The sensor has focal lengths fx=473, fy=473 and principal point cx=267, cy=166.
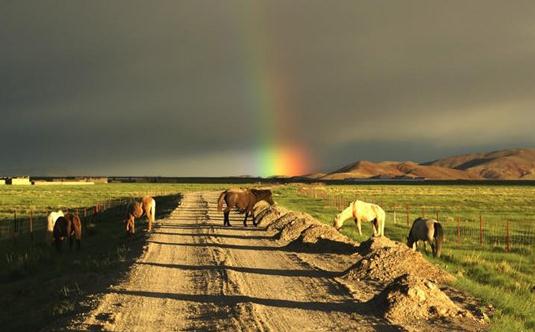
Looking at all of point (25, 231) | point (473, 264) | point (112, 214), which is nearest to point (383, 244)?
point (473, 264)

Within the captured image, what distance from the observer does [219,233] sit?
2373 centimetres

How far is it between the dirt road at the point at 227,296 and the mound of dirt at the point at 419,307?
17.1 inches

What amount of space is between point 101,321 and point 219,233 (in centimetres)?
1441

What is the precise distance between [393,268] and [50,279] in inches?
450

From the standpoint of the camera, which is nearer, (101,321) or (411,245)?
(101,321)

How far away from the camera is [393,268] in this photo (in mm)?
13656

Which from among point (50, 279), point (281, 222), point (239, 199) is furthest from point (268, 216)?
point (50, 279)

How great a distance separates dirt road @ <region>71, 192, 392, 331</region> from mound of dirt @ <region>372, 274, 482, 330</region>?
1.42ft

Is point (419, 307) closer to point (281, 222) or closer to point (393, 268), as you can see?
point (393, 268)

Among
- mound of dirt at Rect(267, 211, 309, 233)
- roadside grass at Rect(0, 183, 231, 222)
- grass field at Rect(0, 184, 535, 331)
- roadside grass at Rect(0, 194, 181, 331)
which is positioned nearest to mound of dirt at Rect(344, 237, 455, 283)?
grass field at Rect(0, 184, 535, 331)

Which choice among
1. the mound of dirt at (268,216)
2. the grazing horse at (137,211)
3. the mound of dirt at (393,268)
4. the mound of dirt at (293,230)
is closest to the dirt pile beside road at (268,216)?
the mound of dirt at (268,216)

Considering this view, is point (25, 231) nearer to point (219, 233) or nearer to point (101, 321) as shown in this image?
point (219, 233)

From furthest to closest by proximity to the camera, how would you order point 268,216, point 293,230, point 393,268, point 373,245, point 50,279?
1. point 268,216
2. point 293,230
3. point 373,245
4. point 50,279
5. point 393,268

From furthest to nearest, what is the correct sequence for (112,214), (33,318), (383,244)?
1. (112,214)
2. (383,244)
3. (33,318)
